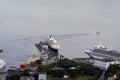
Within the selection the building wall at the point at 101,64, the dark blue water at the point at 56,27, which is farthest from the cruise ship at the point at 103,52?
the building wall at the point at 101,64

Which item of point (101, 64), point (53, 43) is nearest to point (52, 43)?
point (53, 43)

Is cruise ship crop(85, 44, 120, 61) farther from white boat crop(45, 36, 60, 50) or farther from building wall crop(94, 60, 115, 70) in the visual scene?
building wall crop(94, 60, 115, 70)

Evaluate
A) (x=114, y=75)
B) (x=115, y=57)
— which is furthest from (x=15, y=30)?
(x=114, y=75)

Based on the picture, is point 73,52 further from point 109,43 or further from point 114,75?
point 114,75

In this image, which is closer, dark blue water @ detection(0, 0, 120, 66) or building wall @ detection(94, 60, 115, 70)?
building wall @ detection(94, 60, 115, 70)

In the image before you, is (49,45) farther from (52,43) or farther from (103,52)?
(103,52)

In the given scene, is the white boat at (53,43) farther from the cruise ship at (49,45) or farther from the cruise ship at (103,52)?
the cruise ship at (103,52)

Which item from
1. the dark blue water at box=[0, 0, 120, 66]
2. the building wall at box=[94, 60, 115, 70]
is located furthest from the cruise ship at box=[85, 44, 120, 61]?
the building wall at box=[94, 60, 115, 70]
